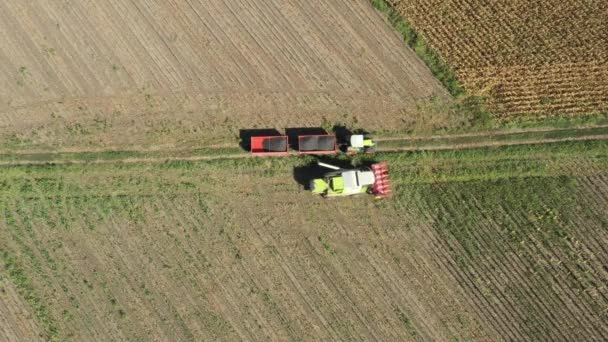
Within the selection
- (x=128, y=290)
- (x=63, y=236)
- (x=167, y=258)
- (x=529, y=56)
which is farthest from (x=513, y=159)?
(x=63, y=236)

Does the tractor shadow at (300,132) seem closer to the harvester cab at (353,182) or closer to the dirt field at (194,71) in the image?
the dirt field at (194,71)

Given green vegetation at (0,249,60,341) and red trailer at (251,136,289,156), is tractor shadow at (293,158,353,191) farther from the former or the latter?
green vegetation at (0,249,60,341)

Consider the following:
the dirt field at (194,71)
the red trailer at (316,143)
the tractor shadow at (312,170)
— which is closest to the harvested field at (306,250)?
the tractor shadow at (312,170)

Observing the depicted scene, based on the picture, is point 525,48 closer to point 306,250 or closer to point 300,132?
point 300,132

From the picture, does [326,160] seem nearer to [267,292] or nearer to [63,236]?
[267,292]

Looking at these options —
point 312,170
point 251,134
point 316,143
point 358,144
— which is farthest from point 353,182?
point 251,134

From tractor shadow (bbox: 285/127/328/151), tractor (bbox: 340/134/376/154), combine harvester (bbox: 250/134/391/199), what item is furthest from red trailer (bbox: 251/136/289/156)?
tractor (bbox: 340/134/376/154)
